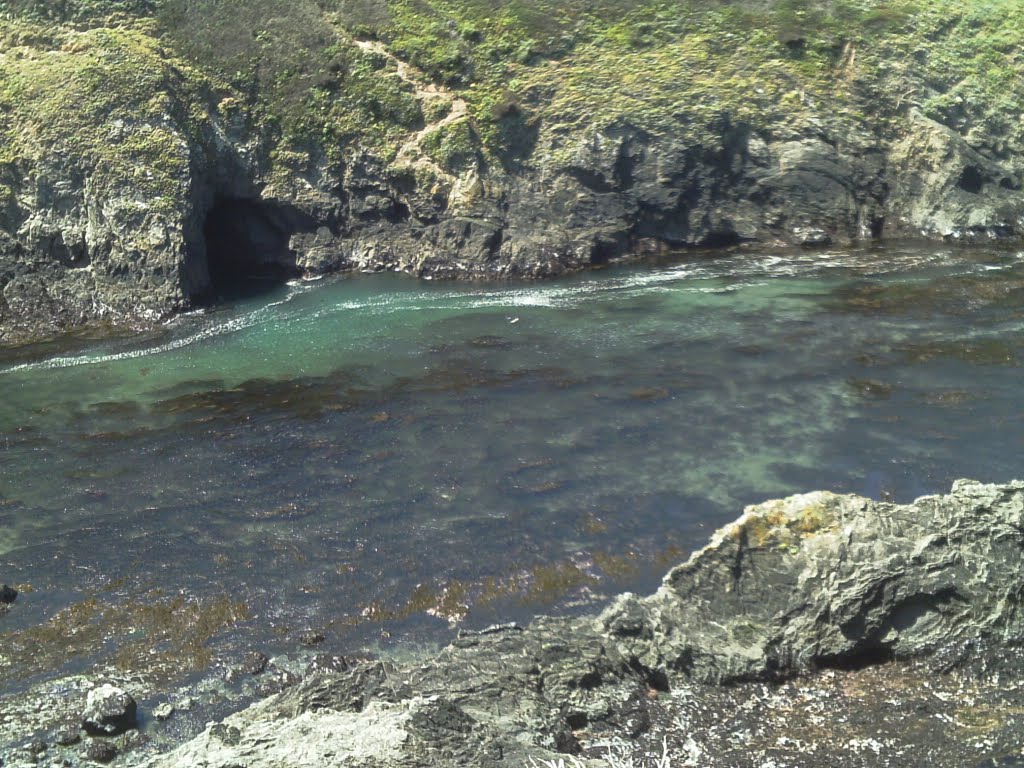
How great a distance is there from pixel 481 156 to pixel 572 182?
4.16 meters

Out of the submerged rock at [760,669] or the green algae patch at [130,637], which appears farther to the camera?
the green algae patch at [130,637]

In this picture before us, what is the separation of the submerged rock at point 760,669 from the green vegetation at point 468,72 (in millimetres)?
29434

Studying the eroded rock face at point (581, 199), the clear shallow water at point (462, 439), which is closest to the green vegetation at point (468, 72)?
the eroded rock face at point (581, 199)

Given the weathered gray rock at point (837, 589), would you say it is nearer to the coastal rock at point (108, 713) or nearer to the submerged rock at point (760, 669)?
the submerged rock at point (760, 669)

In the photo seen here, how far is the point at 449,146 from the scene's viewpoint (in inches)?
1649

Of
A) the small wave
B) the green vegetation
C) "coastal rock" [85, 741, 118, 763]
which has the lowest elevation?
"coastal rock" [85, 741, 118, 763]

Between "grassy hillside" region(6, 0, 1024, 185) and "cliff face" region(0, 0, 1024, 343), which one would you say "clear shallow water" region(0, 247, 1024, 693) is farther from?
"grassy hillside" region(6, 0, 1024, 185)

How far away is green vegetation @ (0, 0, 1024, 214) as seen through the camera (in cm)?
4059

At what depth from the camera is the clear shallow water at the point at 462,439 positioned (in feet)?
62.1

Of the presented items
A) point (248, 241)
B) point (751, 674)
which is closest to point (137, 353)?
point (248, 241)

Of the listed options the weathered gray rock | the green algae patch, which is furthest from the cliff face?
the weathered gray rock

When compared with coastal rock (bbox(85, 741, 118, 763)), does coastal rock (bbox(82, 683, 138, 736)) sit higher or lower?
higher

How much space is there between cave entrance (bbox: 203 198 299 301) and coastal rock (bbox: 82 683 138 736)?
2822cm

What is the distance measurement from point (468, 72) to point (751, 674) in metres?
36.2
